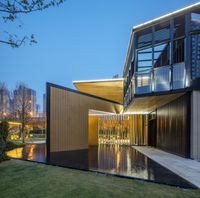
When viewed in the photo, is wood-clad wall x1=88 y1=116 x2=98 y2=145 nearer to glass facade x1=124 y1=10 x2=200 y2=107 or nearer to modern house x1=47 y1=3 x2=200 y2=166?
modern house x1=47 y1=3 x2=200 y2=166

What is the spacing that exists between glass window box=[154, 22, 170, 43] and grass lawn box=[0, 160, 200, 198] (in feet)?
24.5

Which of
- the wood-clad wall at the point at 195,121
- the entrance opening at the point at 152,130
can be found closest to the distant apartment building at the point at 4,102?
the entrance opening at the point at 152,130

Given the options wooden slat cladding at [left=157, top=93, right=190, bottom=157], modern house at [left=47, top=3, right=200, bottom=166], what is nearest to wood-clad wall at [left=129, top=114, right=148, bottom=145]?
modern house at [left=47, top=3, right=200, bottom=166]

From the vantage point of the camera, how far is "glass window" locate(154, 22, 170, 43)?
35.2 ft

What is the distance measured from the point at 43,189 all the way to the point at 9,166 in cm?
354

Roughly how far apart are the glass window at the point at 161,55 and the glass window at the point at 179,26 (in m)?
0.67

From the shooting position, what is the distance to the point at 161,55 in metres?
10.9

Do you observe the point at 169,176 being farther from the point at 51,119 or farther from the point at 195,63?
the point at 51,119

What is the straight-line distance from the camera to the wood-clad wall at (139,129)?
18.7m

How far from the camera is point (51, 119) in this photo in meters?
12.2

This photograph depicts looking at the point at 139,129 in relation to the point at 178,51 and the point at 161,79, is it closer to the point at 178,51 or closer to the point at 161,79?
the point at 161,79

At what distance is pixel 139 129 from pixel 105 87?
6108mm

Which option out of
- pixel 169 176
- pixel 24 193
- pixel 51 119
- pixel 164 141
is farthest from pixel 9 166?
pixel 164 141

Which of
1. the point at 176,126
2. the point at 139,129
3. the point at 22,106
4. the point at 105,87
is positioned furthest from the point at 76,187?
the point at 105,87
